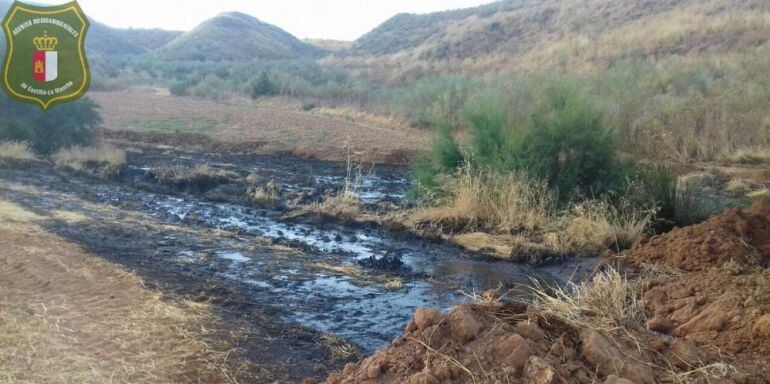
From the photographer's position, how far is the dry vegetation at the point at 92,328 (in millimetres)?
6004

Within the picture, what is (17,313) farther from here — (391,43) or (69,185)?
(391,43)

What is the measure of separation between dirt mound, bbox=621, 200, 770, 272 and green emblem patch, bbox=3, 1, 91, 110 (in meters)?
8.38

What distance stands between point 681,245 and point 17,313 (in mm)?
7615

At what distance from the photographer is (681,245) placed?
31.7 feet

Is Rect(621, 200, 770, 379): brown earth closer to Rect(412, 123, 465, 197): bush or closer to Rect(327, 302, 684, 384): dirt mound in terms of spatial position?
Rect(327, 302, 684, 384): dirt mound

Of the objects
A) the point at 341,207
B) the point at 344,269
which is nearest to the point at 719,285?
the point at 344,269

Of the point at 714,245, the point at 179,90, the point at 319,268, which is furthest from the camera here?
the point at 179,90

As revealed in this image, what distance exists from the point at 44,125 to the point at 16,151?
206 centimetres

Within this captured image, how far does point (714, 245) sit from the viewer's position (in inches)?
365

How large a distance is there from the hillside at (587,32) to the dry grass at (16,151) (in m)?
25.3

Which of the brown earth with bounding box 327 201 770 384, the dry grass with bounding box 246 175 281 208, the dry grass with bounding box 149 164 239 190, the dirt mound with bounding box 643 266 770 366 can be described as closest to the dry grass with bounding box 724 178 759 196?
the dirt mound with bounding box 643 266 770 366

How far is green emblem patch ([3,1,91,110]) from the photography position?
1127 cm

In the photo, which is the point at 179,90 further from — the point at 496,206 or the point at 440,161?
the point at 496,206

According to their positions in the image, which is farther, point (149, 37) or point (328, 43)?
point (328, 43)
